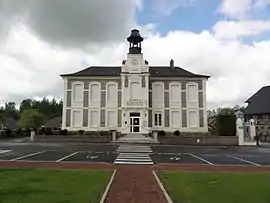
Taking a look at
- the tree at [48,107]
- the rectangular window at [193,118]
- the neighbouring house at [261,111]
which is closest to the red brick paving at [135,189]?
the rectangular window at [193,118]

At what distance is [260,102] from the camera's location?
207ft

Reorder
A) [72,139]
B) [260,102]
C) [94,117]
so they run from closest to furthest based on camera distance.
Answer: [72,139] → [94,117] → [260,102]

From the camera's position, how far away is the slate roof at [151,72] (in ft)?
172

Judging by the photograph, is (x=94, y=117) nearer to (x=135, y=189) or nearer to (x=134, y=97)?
(x=134, y=97)

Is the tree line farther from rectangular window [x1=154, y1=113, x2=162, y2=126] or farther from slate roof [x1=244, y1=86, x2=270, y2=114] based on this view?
slate roof [x1=244, y1=86, x2=270, y2=114]

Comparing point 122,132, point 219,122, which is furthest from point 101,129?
point 219,122

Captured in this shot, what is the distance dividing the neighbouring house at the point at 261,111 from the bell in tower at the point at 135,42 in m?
21.7

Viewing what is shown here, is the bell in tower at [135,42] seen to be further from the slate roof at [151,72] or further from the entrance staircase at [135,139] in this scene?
the entrance staircase at [135,139]

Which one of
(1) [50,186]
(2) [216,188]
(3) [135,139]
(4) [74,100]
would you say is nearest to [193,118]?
(3) [135,139]

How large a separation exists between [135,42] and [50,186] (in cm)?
4444

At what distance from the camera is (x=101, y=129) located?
51750 mm

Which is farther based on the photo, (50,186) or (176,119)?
(176,119)

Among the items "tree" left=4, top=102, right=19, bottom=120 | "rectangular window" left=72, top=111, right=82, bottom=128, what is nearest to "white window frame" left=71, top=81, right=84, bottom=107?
"rectangular window" left=72, top=111, right=82, bottom=128

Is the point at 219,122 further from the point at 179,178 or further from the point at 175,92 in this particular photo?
the point at 179,178
